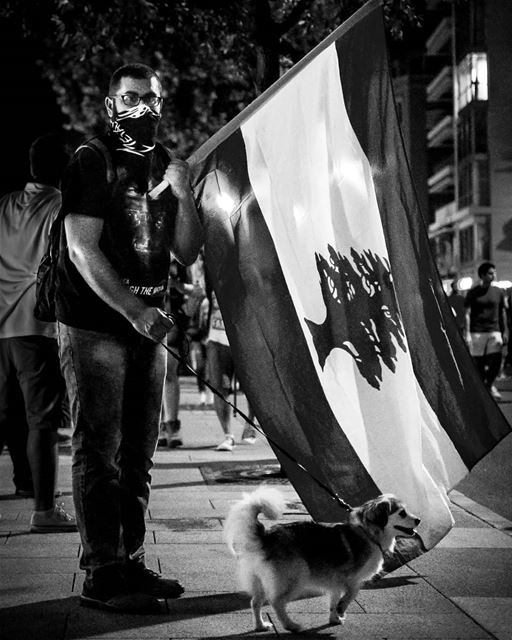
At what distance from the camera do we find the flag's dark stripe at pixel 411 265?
5379 millimetres

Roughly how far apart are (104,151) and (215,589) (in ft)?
6.05

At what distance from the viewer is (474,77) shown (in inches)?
2296

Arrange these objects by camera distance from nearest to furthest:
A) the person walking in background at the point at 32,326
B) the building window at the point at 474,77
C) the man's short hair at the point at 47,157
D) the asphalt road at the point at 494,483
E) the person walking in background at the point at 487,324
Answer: the person walking in background at the point at 32,326, the man's short hair at the point at 47,157, the asphalt road at the point at 494,483, the person walking in background at the point at 487,324, the building window at the point at 474,77

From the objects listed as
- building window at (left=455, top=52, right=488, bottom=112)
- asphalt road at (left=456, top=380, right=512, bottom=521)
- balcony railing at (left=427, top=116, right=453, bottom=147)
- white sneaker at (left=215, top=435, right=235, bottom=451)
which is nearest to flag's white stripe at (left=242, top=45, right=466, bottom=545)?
asphalt road at (left=456, top=380, right=512, bottom=521)

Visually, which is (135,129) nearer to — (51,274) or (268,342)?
(51,274)

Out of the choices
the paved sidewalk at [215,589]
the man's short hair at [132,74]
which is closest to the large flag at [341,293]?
the paved sidewalk at [215,589]

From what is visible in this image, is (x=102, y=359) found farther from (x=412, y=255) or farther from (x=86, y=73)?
(x=86, y=73)

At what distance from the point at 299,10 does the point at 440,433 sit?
627cm

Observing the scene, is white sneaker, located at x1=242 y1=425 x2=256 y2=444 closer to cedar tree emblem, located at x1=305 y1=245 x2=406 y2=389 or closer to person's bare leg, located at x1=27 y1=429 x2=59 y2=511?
person's bare leg, located at x1=27 y1=429 x2=59 y2=511

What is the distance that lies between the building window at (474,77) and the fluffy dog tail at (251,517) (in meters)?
55.7

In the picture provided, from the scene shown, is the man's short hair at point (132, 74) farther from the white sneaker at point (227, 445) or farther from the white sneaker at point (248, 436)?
the white sneaker at point (248, 436)

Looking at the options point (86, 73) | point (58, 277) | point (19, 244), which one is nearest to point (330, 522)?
point (58, 277)

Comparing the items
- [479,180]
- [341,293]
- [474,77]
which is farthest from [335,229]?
[474,77]

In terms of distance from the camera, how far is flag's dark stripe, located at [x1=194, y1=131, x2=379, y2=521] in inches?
204
